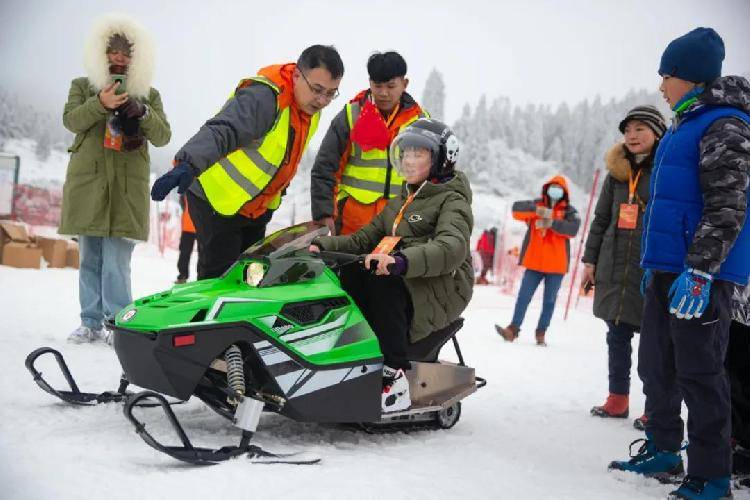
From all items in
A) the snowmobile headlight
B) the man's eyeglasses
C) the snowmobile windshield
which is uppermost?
the man's eyeglasses

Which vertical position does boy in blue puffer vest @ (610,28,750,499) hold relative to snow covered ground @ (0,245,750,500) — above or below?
above

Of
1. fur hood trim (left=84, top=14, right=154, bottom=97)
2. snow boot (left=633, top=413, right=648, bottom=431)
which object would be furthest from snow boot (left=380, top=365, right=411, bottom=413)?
fur hood trim (left=84, top=14, right=154, bottom=97)

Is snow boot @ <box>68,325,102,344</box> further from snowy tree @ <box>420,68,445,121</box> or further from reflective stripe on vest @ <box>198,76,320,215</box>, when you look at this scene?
snowy tree @ <box>420,68,445,121</box>

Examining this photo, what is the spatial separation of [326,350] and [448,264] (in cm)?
62

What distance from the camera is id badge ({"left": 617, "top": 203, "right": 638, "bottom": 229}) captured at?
366cm

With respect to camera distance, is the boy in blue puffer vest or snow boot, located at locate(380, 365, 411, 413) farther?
snow boot, located at locate(380, 365, 411, 413)

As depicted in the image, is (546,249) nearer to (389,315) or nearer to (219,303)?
(389,315)

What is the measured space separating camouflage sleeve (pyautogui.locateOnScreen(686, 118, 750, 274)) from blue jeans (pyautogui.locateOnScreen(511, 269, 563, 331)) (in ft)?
13.6

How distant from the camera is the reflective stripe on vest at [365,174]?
12.5 feet

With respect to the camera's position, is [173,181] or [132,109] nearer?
[173,181]

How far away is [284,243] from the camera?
8.52 ft

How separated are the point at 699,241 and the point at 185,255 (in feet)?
21.0

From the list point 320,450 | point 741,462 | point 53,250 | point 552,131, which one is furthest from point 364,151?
point 552,131

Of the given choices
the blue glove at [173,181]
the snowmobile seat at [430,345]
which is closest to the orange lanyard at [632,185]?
the snowmobile seat at [430,345]
